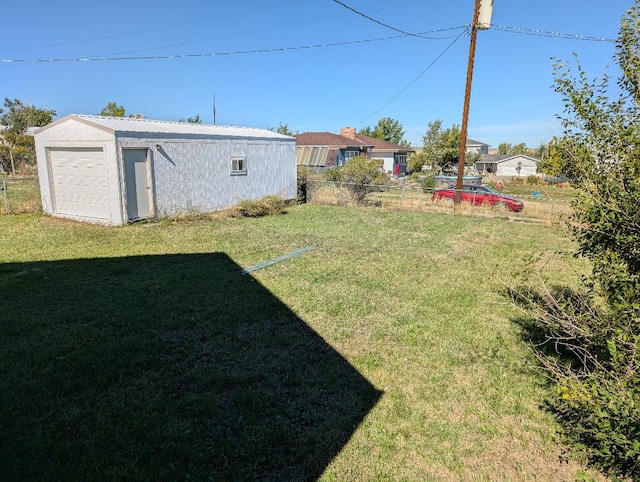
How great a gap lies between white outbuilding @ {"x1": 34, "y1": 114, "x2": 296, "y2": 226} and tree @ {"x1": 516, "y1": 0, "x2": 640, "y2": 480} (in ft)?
35.7

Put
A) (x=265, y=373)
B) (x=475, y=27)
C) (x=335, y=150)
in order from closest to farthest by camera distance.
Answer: (x=265, y=373) < (x=475, y=27) < (x=335, y=150)

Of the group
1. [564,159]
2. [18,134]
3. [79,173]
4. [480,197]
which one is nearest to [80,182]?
[79,173]

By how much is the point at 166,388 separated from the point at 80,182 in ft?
33.9

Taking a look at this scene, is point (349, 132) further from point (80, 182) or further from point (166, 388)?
point (166, 388)

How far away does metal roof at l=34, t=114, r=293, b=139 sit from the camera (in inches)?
448

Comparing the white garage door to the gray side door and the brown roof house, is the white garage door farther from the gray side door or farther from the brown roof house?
the brown roof house

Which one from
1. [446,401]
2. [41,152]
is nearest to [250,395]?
[446,401]

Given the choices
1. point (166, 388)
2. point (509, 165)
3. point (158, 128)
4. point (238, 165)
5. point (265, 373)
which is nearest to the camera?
point (166, 388)

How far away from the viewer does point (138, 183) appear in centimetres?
1184

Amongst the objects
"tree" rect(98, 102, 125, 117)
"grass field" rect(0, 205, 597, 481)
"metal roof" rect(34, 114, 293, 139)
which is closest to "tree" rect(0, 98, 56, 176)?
"tree" rect(98, 102, 125, 117)

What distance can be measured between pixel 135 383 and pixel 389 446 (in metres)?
2.32

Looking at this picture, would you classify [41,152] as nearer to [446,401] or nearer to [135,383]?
[135,383]

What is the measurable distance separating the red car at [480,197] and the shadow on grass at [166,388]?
46.2 feet

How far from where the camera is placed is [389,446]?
122 inches
